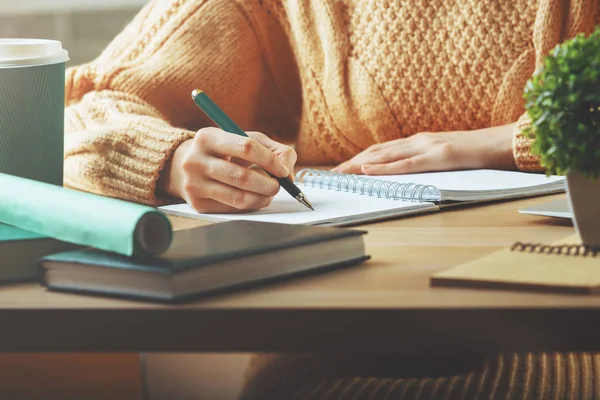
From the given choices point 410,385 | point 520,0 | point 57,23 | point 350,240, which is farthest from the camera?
point 57,23

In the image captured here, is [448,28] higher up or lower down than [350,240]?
higher up

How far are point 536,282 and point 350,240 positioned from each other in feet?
0.48

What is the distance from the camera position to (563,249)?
59 centimetres

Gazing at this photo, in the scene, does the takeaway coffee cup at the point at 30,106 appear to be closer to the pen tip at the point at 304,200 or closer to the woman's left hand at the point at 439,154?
the pen tip at the point at 304,200

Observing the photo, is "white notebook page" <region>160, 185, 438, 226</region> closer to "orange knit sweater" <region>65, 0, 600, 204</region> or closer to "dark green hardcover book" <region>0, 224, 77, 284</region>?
"dark green hardcover book" <region>0, 224, 77, 284</region>

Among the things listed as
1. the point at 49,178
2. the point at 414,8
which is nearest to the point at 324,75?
the point at 414,8

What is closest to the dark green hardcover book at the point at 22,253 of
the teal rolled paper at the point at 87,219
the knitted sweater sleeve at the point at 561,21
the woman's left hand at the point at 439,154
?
the teal rolled paper at the point at 87,219

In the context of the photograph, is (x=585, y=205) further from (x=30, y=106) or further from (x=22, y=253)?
(x=30, y=106)

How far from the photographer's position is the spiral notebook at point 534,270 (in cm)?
50

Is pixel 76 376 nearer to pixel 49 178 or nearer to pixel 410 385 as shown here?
pixel 49 178

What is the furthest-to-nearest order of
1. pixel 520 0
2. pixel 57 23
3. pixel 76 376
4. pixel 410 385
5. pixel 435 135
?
1. pixel 57 23
2. pixel 76 376
3. pixel 520 0
4. pixel 435 135
5. pixel 410 385

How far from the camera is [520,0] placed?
129 cm

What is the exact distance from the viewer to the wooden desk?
0.47 metres

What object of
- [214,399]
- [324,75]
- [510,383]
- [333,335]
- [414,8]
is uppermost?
[414,8]
